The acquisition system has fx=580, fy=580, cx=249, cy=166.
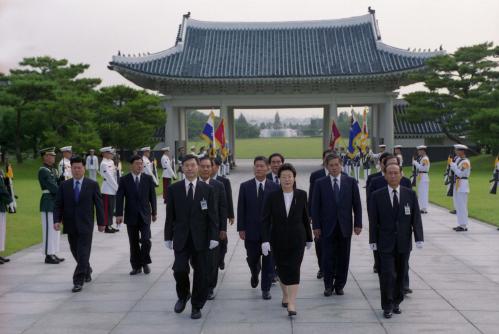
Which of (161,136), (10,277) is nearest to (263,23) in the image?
(161,136)

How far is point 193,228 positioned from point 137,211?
2236 mm

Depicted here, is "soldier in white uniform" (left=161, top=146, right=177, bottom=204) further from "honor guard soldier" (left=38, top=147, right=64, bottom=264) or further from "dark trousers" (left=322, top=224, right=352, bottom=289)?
"dark trousers" (left=322, top=224, right=352, bottom=289)

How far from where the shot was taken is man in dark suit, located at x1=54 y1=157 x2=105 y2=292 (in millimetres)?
7078

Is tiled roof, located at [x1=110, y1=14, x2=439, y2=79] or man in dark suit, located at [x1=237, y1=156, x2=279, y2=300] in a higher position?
tiled roof, located at [x1=110, y1=14, x2=439, y2=79]

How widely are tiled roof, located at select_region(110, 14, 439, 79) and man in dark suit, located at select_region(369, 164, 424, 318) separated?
86.9ft

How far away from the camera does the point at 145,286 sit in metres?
7.24

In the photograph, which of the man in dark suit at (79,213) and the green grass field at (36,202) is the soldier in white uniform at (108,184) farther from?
the man in dark suit at (79,213)

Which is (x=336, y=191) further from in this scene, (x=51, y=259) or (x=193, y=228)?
(x=51, y=259)

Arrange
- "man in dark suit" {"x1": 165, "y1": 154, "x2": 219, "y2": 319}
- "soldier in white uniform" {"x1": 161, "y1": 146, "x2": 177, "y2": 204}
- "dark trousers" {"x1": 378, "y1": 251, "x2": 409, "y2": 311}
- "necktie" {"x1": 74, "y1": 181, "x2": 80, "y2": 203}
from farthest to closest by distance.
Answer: "soldier in white uniform" {"x1": 161, "y1": 146, "x2": 177, "y2": 204}, "necktie" {"x1": 74, "y1": 181, "x2": 80, "y2": 203}, "man in dark suit" {"x1": 165, "y1": 154, "x2": 219, "y2": 319}, "dark trousers" {"x1": 378, "y1": 251, "x2": 409, "y2": 311}

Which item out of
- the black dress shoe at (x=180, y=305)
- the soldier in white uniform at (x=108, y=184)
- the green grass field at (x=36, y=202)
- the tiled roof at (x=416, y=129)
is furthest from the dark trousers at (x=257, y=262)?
the tiled roof at (x=416, y=129)

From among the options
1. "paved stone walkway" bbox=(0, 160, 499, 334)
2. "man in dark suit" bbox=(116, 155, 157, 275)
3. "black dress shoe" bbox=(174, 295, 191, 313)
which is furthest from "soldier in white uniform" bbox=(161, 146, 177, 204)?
"black dress shoe" bbox=(174, 295, 191, 313)

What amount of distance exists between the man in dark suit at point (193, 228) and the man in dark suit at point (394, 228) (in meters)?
1.68

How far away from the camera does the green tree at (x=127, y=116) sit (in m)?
32.0

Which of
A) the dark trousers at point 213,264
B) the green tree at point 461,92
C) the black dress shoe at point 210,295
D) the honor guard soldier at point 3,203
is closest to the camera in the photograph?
the dark trousers at point 213,264
